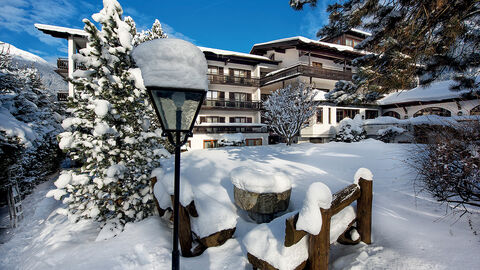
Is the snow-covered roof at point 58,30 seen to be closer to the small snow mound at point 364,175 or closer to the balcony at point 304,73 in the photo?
the balcony at point 304,73

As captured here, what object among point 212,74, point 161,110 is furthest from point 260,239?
point 212,74

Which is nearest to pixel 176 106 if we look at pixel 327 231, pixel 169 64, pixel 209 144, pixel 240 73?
pixel 169 64

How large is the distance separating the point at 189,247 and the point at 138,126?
12.0 ft

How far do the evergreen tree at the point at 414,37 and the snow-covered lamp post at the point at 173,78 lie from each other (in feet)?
14.1

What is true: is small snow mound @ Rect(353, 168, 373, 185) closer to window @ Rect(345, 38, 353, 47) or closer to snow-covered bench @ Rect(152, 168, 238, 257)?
snow-covered bench @ Rect(152, 168, 238, 257)

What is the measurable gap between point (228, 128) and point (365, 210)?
1755 cm

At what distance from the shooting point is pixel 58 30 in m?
15.9

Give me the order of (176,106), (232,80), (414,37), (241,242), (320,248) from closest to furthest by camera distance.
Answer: (176,106), (320,248), (241,242), (414,37), (232,80)

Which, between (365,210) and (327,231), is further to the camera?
(365,210)

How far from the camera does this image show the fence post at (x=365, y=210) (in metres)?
3.78

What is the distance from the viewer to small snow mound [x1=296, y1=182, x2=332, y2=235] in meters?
2.47

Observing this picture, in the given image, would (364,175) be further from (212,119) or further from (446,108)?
(446,108)

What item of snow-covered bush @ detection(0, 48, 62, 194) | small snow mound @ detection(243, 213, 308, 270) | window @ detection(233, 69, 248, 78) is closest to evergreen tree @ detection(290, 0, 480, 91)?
small snow mound @ detection(243, 213, 308, 270)

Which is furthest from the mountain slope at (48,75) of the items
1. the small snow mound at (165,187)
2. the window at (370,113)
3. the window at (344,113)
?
the window at (370,113)
